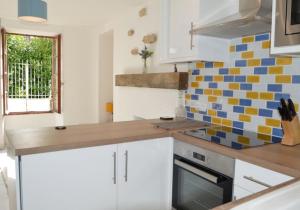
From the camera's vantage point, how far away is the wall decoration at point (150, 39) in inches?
118

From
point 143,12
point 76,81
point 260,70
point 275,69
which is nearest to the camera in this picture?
point 275,69

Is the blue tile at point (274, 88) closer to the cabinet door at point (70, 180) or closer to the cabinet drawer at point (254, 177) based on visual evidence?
the cabinet drawer at point (254, 177)

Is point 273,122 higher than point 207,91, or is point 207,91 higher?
point 207,91

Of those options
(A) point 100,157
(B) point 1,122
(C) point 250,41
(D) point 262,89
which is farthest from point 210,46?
(B) point 1,122

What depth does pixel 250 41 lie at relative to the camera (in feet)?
6.38

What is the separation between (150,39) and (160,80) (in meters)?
0.60

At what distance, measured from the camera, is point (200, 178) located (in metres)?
1.66

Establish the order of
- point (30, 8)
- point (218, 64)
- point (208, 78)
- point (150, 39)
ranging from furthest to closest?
point (150, 39), point (208, 78), point (218, 64), point (30, 8)

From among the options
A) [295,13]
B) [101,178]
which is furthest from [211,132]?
[295,13]

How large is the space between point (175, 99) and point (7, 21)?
3483 millimetres

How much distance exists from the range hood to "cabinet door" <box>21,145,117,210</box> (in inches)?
41.3

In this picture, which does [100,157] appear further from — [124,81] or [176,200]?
[124,81]

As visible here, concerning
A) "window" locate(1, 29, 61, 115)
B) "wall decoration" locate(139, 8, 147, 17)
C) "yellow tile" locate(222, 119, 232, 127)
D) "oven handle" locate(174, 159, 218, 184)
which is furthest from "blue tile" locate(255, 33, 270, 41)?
"window" locate(1, 29, 61, 115)

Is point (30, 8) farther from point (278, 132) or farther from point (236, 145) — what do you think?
point (278, 132)
